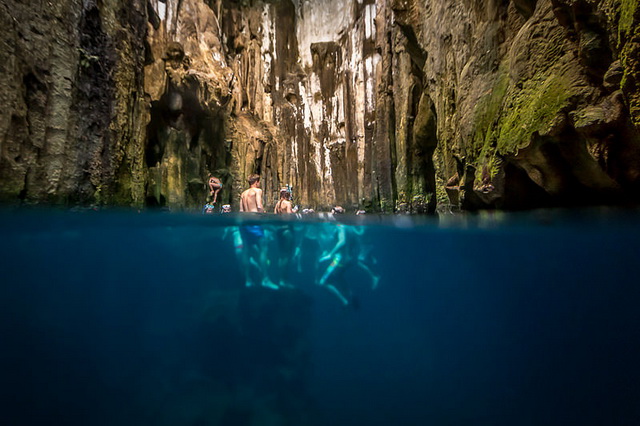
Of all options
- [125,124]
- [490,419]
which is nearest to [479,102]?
[490,419]

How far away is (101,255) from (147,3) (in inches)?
508

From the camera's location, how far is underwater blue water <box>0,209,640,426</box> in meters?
4.26

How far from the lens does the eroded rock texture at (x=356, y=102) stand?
4.76 metres

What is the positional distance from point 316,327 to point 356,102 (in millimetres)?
19439

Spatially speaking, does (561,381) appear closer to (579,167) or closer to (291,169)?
(579,167)

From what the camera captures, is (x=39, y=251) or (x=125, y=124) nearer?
(x=39, y=251)

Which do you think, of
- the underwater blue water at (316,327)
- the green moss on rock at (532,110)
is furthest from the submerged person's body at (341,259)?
the green moss on rock at (532,110)

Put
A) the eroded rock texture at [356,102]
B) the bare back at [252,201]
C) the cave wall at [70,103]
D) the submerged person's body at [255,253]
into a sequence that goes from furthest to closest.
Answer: the bare back at [252,201], the cave wall at [70,103], the submerged person's body at [255,253], the eroded rock texture at [356,102]

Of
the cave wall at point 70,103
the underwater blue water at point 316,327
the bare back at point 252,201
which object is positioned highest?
the cave wall at point 70,103

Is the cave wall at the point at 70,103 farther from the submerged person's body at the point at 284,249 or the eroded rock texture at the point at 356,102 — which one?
the submerged person's body at the point at 284,249

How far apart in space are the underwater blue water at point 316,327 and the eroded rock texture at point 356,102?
1.34 meters

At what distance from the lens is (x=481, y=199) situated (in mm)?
7289

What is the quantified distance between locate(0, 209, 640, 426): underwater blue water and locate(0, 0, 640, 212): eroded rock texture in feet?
4.40

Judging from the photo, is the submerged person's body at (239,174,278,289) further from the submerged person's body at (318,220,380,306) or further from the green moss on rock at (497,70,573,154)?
the green moss on rock at (497,70,573,154)
